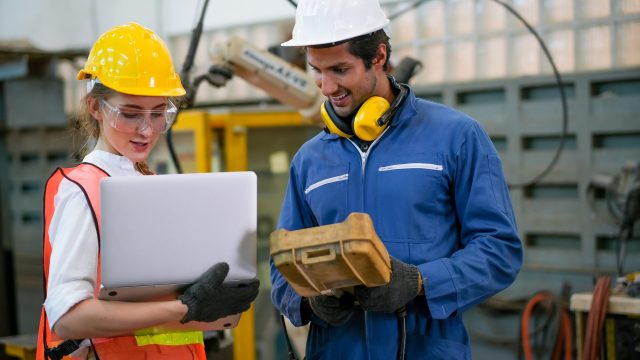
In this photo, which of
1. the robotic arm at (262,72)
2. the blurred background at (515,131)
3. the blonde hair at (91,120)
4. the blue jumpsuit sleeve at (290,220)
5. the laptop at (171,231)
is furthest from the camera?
the blurred background at (515,131)

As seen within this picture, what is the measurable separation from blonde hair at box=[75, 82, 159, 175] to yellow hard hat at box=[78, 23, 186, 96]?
24 millimetres

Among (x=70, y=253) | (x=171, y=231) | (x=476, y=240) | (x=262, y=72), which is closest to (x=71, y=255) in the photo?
(x=70, y=253)

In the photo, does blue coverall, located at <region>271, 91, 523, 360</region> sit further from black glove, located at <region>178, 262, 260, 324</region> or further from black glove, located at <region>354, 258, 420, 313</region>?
black glove, located at <region>178, 262, 260, 324</region>

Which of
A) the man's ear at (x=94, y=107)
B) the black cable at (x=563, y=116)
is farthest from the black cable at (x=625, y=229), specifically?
the man's ear at (x=94, y=107)

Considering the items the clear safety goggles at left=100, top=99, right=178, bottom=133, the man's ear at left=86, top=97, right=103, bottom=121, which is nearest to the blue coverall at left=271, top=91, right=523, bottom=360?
the clear safety goggles at left=100, top=99, right=178, bottom=133

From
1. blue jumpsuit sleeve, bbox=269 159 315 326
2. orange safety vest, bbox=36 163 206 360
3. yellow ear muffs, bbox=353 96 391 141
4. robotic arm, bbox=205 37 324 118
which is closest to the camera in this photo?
orange safety vest, bbox=36 163 206 360

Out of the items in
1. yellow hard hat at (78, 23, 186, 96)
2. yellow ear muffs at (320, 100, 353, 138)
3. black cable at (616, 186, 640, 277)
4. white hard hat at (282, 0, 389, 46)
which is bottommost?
black cable at (616, 186, 640, 277)

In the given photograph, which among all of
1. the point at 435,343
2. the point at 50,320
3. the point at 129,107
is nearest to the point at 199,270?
the point at 50,320

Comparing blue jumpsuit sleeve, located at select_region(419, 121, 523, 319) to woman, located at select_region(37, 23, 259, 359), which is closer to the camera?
woman, located at select_region(37, 23, 259, 359)

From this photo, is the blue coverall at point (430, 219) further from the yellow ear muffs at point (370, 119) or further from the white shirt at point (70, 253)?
the white shirt at point (70, 253)

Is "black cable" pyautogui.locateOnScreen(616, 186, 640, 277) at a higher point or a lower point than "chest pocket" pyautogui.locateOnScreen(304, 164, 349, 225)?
lower

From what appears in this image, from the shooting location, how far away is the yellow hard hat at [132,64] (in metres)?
1.54

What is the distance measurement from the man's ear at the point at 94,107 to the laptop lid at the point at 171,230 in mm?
303

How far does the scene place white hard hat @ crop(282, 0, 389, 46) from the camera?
1.69 meters
